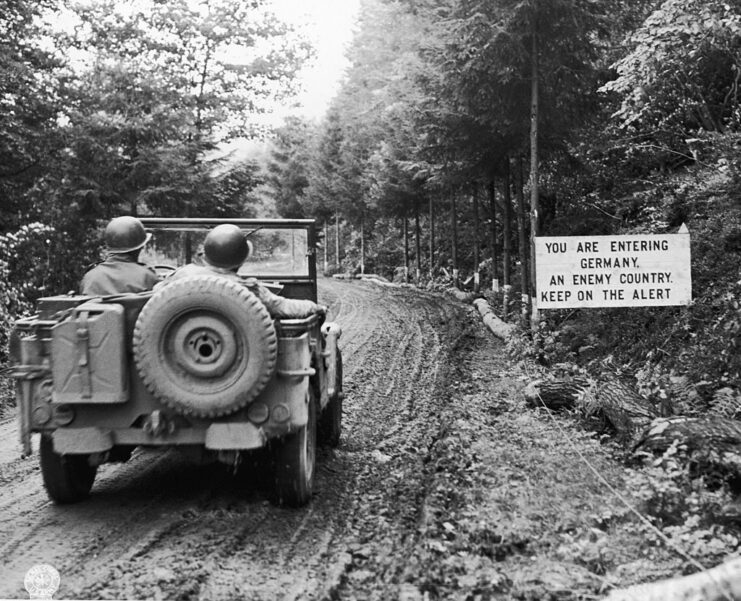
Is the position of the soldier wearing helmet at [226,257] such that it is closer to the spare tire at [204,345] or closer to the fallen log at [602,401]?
the spare tire at [204,345]

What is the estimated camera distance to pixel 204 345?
13.7 ft

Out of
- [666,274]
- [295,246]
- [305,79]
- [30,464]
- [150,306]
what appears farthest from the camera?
[305,79]

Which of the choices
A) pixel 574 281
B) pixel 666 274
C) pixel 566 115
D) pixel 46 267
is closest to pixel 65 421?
pixel 574 281

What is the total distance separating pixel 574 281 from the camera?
318 inches

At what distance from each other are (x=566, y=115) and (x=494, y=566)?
9.98m

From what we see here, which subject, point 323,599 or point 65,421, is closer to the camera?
point 323,599

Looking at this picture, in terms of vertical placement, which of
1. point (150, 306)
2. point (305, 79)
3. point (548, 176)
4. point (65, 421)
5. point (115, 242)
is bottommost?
point (65, 421)

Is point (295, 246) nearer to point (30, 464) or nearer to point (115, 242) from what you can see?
point (115, 242)

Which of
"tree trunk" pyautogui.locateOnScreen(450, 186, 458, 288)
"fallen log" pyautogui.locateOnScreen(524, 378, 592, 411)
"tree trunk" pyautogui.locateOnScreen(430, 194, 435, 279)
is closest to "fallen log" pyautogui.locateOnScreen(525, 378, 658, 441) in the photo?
"fallen log" pyautogui.locateOnScreen(524, 378, 592, 411)

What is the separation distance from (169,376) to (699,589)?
117 inches

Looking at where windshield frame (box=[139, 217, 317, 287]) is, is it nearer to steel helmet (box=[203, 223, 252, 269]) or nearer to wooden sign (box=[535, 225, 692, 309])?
steel helmet (box=[203, 223, 252, 269])

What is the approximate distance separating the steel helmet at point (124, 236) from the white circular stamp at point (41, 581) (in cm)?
225

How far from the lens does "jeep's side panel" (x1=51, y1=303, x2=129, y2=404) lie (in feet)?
13.7

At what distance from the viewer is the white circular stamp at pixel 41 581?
3.42 meters
